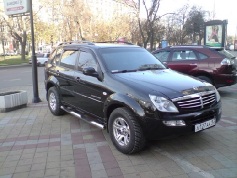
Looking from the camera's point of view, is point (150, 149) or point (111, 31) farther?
point (111, 31)

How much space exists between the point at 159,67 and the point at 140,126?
1781mm

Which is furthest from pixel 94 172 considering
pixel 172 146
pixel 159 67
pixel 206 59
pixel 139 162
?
pixel 206 59

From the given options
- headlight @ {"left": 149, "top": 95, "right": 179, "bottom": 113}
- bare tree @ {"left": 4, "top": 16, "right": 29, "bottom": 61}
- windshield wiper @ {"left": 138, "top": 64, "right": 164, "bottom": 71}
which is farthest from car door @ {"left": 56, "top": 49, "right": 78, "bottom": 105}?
bare tree @ {"left": 4, "top": 16, "right": 29, "bottom": 61}

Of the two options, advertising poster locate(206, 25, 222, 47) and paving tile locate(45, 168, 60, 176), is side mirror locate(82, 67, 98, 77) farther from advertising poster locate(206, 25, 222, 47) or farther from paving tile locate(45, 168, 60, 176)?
advertising poster locate(206, 25, 222, 47)

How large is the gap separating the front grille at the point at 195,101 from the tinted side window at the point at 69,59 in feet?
8.69

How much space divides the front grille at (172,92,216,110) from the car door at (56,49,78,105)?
2.52 metres

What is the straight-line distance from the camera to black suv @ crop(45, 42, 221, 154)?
12.8 feet

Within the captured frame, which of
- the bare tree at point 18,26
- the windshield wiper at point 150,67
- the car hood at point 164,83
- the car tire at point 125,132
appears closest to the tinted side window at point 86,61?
the car hood at point 164,83

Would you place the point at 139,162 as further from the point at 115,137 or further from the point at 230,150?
the point at 230,150

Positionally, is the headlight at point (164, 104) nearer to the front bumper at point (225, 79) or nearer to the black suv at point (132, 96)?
the black suv at point (132, 96)

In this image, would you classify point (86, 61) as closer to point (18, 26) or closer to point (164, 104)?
point (164, 104)

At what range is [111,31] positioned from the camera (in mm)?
38031

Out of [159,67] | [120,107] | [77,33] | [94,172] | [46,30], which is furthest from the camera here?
[77,33]

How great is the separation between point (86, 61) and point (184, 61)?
4.64m
